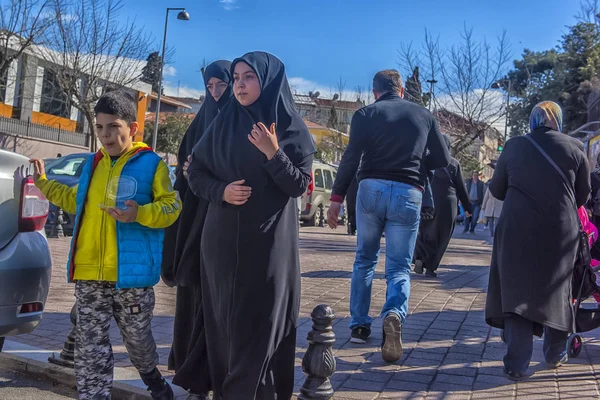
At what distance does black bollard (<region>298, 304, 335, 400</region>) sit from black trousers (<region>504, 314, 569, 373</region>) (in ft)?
5.54

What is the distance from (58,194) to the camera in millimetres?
3869

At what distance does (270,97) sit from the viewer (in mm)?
3332

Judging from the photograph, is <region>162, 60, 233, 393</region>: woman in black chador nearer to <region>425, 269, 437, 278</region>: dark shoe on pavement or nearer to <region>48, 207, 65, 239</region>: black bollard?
<region>425, 269, 437, 278</region>: dark shoe on pavement

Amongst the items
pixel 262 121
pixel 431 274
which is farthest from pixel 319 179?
pixel 262 121

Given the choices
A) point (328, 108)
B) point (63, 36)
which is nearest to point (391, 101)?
point (63, 36)

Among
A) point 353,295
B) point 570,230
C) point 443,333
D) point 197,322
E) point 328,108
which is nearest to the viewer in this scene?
point 197,322

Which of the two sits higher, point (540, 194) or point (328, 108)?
point (328, 108)

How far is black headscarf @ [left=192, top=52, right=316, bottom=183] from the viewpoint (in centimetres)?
330

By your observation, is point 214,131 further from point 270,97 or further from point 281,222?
point 281,222

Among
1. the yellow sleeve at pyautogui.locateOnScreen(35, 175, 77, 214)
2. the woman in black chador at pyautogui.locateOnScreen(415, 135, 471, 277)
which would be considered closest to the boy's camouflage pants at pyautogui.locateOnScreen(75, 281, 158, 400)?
the yellow sleeve at pyautogui.locateOnScreen(35, 175, 77, 214)

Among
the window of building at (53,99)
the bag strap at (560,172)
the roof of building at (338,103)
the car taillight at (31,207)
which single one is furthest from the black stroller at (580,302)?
the roof of building at (338,103)

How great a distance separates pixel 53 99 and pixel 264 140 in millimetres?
37163

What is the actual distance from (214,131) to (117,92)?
82 centimetres

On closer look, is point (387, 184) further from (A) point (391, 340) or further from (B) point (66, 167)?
(B) point (66, 167)
